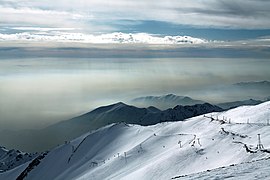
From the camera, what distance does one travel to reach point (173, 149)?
41.9 metres

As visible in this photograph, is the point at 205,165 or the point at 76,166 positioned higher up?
the point at 205,165

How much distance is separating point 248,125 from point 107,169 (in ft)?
65.2

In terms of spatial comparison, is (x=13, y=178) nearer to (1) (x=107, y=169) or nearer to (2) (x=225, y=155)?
(1) (x=107, y=169)

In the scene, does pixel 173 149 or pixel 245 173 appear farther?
pixel 173 149

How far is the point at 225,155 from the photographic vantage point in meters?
32.4

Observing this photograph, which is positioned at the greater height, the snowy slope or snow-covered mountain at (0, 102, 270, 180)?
the snowy slope

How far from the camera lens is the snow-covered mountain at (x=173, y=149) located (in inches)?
1251

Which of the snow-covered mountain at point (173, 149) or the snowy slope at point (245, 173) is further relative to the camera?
the snow-covered mountain at point (173, 149)

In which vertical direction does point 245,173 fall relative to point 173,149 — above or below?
above

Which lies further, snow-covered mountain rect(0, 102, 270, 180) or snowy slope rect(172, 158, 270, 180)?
snow-covered mountain rect(0, 102, 270, 180)

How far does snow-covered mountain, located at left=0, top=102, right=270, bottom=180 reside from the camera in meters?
31.8

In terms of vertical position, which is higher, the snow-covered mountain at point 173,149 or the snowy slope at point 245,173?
the snowy slope at point 245,173

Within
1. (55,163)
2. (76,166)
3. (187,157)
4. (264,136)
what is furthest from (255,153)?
(55,163)

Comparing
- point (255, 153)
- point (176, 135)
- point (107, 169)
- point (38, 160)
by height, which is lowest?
point (38, 160)
